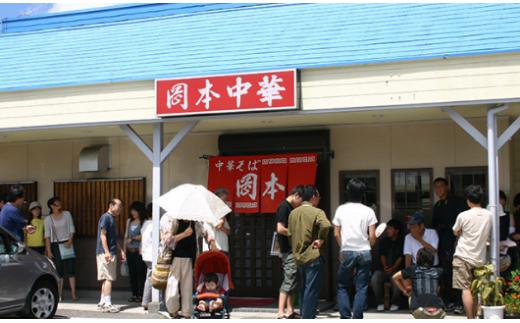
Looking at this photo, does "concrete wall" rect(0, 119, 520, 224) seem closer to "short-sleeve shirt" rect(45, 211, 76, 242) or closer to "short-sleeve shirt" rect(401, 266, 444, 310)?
"short-sleeve shirt" rect(45, 211, 76, 242)

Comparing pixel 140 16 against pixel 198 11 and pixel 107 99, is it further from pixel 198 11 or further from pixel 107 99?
pixel 107 99

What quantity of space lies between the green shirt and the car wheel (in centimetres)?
377

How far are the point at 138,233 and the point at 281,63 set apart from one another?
14.3ft

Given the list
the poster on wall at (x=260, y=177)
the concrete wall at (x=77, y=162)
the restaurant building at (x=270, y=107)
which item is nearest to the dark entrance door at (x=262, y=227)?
the restaurant building at (x=270, y=107)

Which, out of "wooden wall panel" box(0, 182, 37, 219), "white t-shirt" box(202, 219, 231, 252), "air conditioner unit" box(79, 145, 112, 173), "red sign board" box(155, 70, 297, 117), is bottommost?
"white t-shirt" box(202, 219, 231, 252)

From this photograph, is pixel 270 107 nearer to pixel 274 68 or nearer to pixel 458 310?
pixel 274 68

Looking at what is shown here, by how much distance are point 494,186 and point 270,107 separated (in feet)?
10.7

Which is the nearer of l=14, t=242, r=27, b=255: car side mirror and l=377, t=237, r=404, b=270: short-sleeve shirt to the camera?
l=14, t=242, r=27, b=255: car side mirror

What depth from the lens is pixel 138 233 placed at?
1348cm

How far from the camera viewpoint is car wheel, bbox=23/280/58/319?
414 inches

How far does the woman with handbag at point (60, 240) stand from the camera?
45.0ft

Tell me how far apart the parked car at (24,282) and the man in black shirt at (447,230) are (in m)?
5.86

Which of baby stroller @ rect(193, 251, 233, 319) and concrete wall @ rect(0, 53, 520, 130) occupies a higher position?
concrete wall @ rect(0, 53, 520, 130)

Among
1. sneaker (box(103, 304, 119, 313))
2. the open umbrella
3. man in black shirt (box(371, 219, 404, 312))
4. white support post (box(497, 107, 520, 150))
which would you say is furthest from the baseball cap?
sneaker (box(103, 304, 119, 313))
